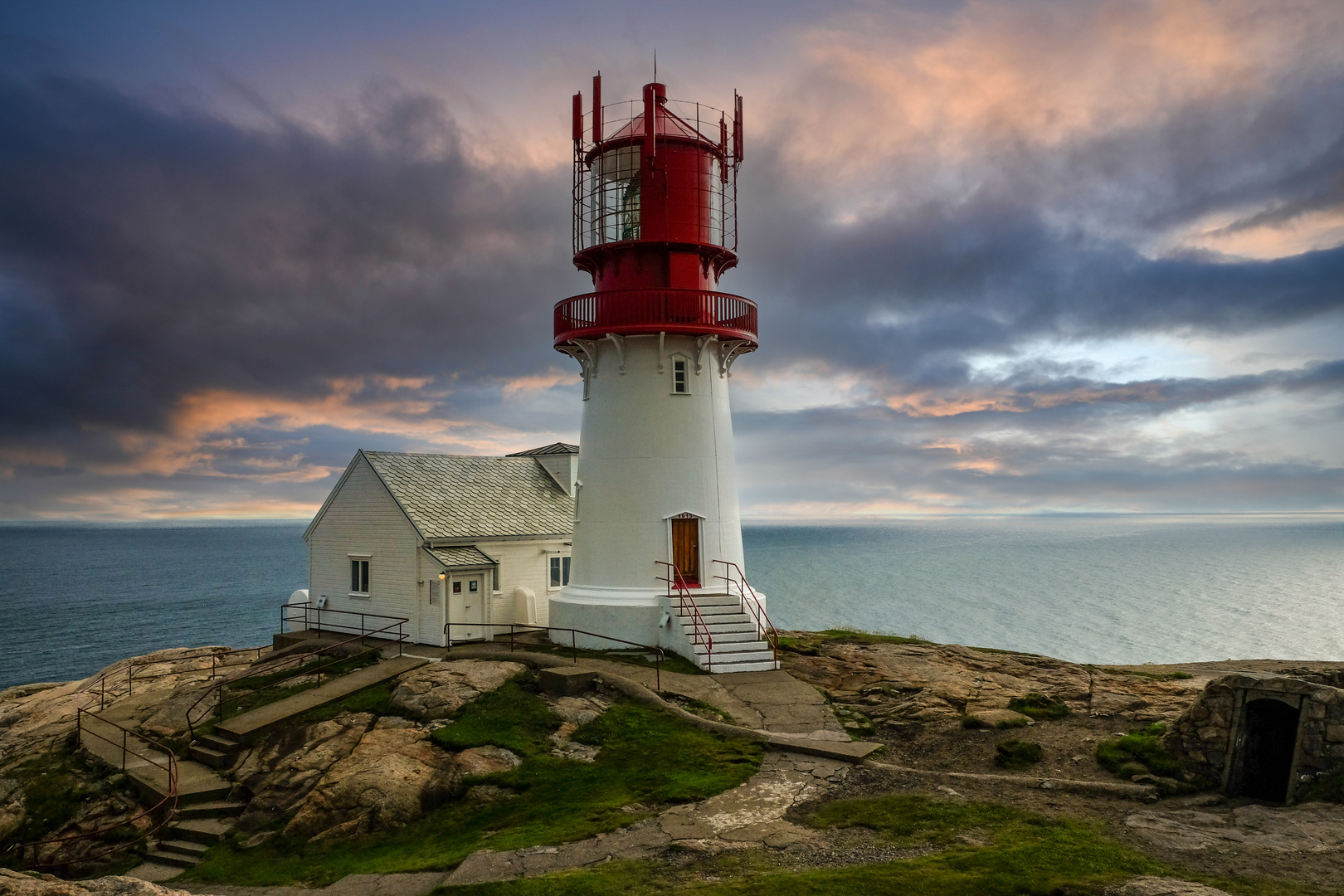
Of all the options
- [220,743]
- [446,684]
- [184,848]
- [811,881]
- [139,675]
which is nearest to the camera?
[811,881]

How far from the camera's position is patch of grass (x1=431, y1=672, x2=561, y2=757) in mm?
15853

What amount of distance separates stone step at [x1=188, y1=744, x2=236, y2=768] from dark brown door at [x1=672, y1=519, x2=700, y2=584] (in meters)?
11.5

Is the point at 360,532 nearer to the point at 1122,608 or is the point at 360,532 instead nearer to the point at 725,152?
the point at 725,152

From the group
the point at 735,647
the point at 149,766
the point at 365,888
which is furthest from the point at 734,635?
the point at 149,766

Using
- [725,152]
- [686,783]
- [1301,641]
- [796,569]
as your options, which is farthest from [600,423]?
[796,569]

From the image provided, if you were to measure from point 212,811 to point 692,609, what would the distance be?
11327 mm

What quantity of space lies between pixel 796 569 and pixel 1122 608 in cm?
4598

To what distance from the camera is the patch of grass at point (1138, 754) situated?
12.9 meters

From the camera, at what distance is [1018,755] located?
1417 cm

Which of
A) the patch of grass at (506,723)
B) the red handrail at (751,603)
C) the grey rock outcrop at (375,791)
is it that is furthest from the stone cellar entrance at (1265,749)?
the grey rock outcrop at (375,791)

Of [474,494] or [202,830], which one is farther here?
[474,494]

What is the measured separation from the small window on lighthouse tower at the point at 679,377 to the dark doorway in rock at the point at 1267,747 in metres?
14.7

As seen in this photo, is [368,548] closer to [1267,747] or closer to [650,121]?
[650,121]

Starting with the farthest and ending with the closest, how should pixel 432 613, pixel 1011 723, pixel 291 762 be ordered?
pixel 432 613, pixel 291 762, pixel 1011 723
